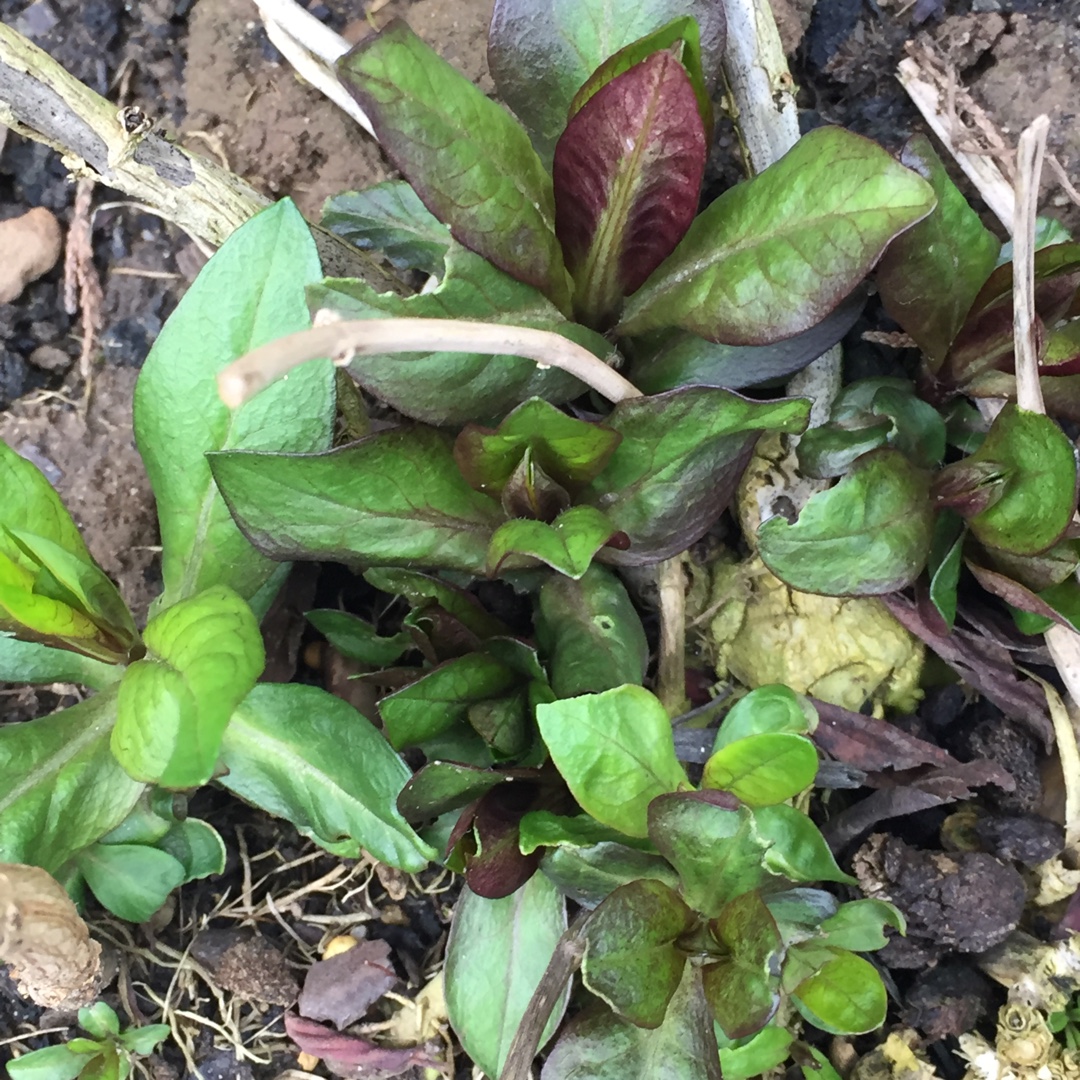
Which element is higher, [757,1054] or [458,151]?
[458,151]

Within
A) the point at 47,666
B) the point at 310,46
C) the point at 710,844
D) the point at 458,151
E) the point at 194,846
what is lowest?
the point at 194,846

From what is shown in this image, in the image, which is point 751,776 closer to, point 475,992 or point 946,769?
point 946,769

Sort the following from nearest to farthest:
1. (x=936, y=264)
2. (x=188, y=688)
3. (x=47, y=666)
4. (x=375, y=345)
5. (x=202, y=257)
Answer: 1. (x=375, y=345)
2. (x=188, y=688)
3. (x=936, y=264)
4. (x=47, y=666)
5. (x=202, y=257)

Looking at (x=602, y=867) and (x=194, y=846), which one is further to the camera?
(x=194, y=846)


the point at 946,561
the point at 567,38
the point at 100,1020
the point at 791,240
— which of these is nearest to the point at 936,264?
the point at 791,240

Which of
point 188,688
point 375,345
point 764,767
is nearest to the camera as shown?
point 375,345

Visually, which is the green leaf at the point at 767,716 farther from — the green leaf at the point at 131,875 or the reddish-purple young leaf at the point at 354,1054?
the green leaf at the point at 131,875

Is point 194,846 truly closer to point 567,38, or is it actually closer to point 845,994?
point 845,994
